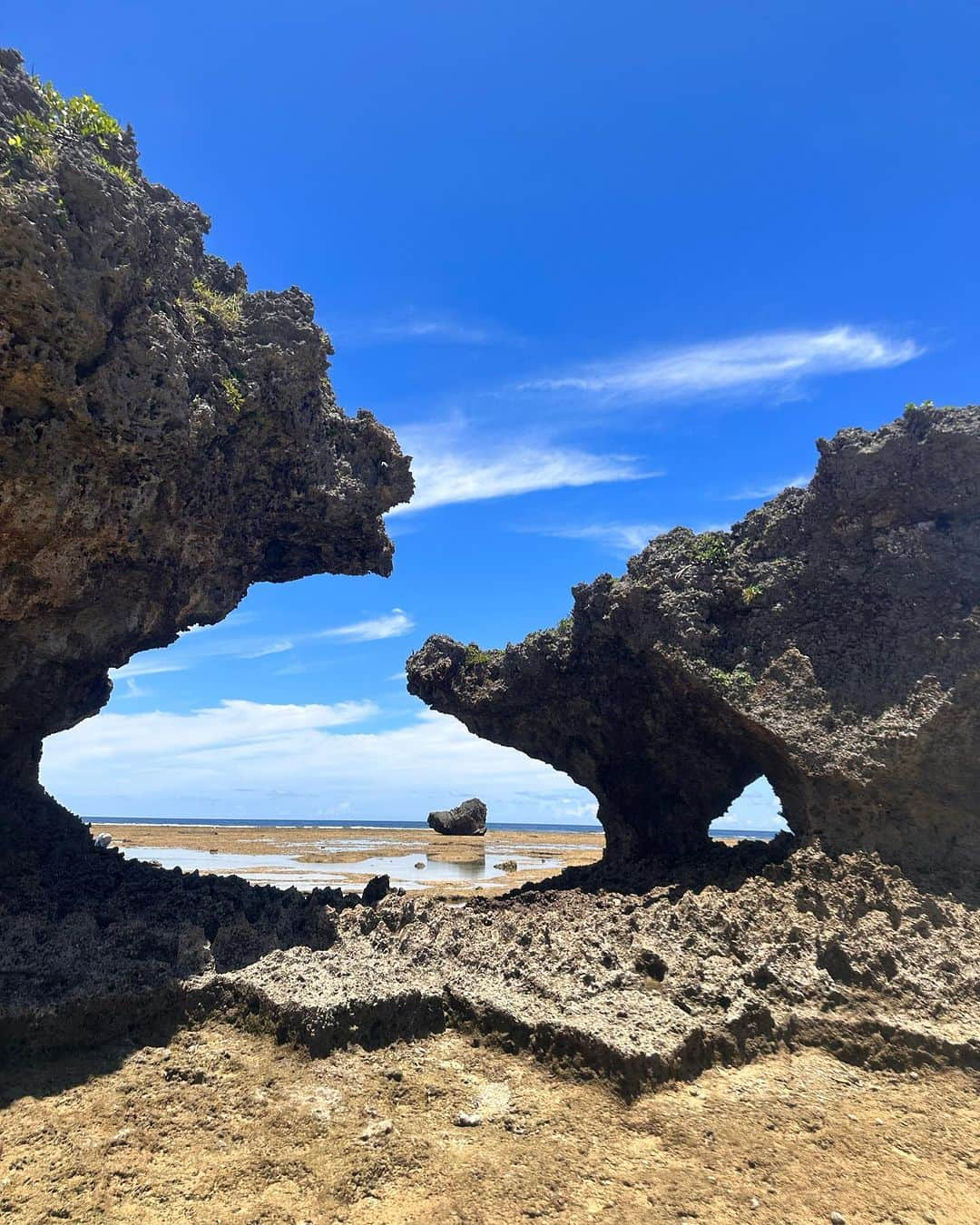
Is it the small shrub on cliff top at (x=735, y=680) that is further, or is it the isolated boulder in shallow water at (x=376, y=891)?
the isolated boulder in shallow water at (x=376, y=891)

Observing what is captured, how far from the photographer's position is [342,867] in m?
36.2

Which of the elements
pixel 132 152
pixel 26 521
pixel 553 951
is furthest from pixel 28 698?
pixel 553 951

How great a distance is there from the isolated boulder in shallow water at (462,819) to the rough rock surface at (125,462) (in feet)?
161

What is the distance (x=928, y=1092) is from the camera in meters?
7.88

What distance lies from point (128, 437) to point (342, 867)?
29895 mm

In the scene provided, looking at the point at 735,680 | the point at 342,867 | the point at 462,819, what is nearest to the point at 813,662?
the point at 735,680

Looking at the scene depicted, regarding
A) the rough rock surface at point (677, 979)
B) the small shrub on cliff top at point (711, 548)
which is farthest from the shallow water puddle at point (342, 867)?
→ the small shrub on cliff top at point (711, 548)

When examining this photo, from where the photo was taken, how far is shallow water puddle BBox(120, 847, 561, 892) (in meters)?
28.9

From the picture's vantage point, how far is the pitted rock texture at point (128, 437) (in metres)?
9.84

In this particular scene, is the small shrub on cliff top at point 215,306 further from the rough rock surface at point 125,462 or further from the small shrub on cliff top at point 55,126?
the small shrub on cliff top at point 55,126

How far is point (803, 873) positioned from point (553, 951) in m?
4.40

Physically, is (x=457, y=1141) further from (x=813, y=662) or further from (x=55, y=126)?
(x=55, y=126)

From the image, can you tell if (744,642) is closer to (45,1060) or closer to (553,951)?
(553,951)

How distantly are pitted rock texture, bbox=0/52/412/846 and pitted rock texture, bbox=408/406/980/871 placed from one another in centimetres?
581
